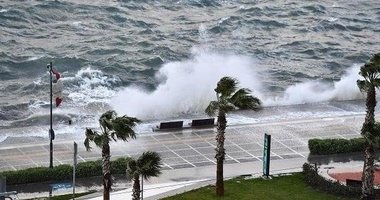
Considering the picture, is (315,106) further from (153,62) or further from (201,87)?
(153,62)

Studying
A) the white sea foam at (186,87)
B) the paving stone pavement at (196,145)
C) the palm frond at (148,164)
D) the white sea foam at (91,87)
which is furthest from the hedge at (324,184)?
the white sea foam at (91,87)

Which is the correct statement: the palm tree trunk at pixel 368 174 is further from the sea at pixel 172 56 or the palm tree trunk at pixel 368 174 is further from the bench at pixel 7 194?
the sea at pixel 172 56

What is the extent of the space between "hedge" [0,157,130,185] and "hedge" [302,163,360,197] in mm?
9613

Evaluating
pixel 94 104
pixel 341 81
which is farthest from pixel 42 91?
pixel 341 81

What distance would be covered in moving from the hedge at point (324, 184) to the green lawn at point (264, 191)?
13.3 inches

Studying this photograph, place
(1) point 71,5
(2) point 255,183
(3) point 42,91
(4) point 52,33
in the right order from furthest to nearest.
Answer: (1) point 71,5, (4) point 52,33, (3) point 42,91, (2) point 255,183

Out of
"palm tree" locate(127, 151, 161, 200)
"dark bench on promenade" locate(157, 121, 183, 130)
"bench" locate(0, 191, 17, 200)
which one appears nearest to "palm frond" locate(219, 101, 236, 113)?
"palm tree" locate(127, 151, 161, 200)

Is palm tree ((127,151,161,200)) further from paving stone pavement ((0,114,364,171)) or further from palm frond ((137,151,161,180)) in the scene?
paving stone pavement ((0,114,364,171))

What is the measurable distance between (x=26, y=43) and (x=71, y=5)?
18099 millimetres

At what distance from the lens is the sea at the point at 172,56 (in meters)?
69.2

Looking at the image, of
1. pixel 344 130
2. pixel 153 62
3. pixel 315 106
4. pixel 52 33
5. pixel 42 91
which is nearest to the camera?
pixel 344 130

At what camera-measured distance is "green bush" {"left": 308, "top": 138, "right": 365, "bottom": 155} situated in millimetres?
51094

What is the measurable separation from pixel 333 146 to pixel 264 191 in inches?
364

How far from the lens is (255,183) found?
147ft
